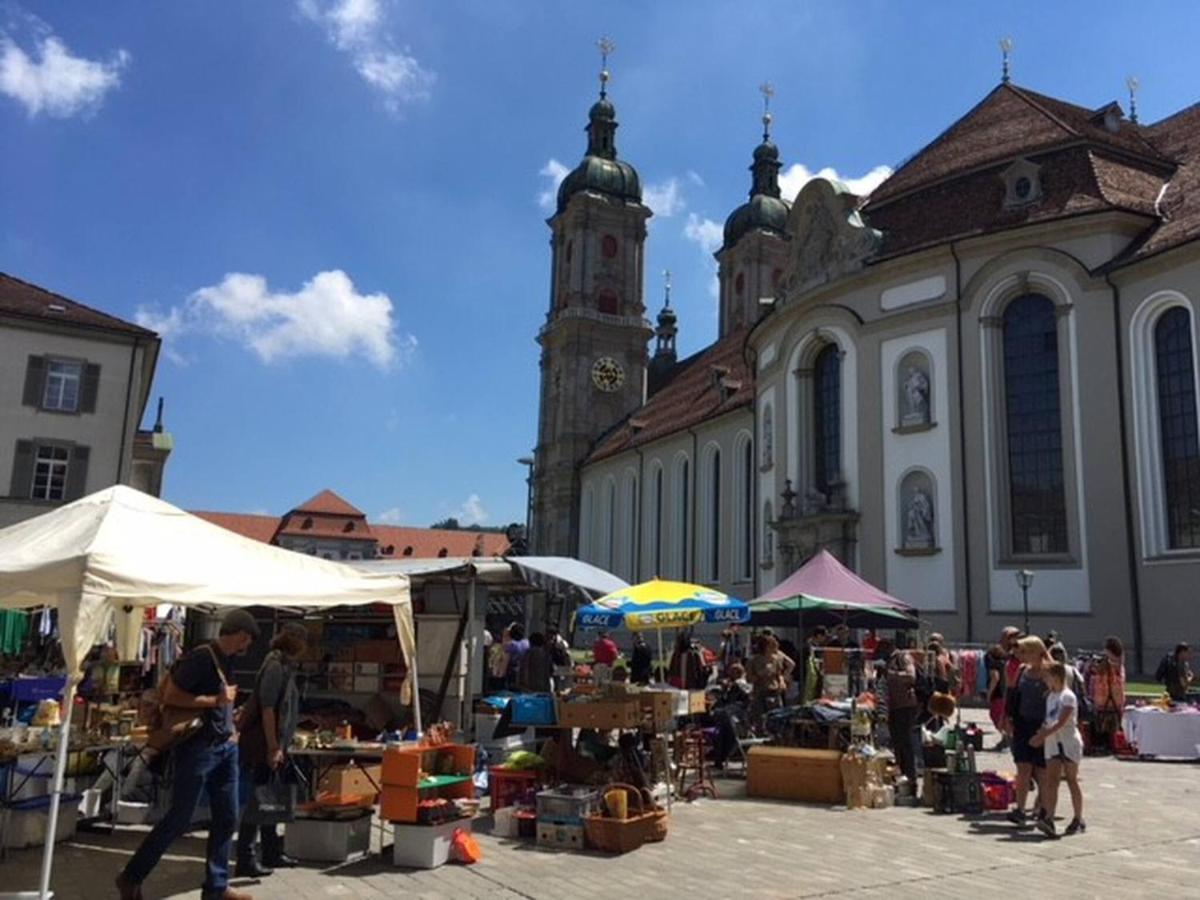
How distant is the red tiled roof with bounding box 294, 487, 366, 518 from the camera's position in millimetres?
101231

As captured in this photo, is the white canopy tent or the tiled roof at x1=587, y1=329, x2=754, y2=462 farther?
the tiled roof at x1=587, y1=329, x2=754, y2=462

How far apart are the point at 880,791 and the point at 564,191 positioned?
58374 millimetres

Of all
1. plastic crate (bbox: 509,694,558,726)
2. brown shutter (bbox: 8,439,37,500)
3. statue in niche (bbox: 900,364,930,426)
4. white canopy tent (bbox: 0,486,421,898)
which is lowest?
plastic crate (bbox: 509,694,558,726)

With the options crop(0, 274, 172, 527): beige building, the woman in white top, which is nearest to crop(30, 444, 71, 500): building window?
crop(0, 274, 172, 527): beige building

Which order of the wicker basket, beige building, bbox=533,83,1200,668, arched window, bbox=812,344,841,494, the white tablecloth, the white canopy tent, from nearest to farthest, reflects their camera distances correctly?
the white canopy tent → the wicker basket → the white tablecloth → beige building, bbox=533,83,1200,668 → arched window, bbox=812,344,841,494

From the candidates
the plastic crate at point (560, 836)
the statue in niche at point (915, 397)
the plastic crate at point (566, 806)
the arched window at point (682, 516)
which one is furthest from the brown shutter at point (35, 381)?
the plastic crate at point (560, 836)

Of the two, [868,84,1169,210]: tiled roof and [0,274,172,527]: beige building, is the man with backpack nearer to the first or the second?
[868,84,1169,210]: tiled roof

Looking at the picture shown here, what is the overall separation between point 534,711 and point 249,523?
10748 cm

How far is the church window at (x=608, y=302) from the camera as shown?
209ft

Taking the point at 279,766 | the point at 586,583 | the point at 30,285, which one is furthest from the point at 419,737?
the point at 30,285

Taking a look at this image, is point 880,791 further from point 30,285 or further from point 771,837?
point 30,285

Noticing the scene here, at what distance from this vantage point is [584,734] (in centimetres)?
1086

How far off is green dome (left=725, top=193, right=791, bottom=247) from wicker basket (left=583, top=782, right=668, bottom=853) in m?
60.7

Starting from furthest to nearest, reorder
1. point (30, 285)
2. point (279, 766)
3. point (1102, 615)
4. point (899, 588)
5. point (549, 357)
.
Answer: point (549, 357), point (30, 285), point (899, 588), point (1102, 615), point (279, 766)
